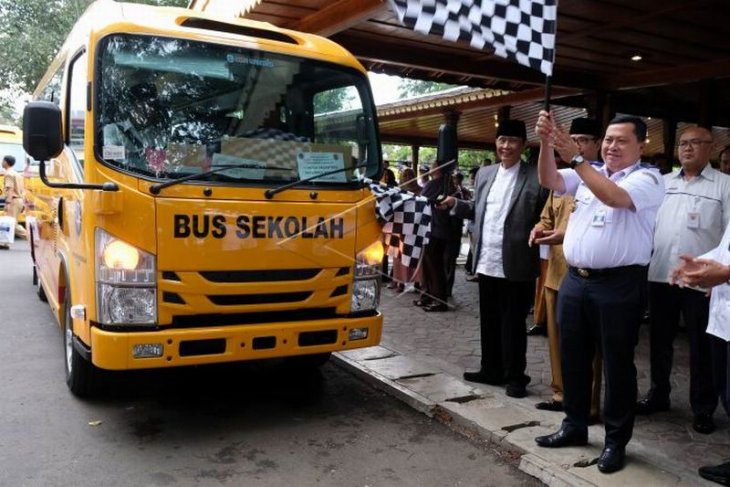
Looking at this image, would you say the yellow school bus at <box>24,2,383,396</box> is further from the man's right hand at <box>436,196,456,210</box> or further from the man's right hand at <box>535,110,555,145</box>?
the man's right hand at <box>535,110,555,145</box>

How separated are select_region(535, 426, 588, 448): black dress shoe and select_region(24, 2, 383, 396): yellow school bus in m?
1.34

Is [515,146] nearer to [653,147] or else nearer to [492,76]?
[492,76]

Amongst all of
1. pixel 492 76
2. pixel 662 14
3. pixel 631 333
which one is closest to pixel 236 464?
pixel 631 333

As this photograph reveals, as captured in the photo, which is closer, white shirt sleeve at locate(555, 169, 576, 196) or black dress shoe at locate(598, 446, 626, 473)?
black dress shoe at locate(598, 446, 626, 473)

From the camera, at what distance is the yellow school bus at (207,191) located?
347 centimetres

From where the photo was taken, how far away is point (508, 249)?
14.4 feet

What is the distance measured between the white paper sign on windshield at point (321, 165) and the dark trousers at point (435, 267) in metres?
3.55

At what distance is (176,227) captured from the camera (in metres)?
3.51

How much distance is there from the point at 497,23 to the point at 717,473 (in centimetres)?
269

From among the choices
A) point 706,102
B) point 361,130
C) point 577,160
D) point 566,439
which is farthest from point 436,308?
point 706,102

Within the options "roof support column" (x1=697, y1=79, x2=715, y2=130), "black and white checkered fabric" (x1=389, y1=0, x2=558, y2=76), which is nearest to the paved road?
"black and white checkered fabric" (x1=389, y1=0, x2=558, y2=76)

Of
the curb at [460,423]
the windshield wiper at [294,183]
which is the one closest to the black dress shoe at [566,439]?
the curb at [460,423]

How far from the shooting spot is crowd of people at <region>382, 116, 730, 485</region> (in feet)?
10.3

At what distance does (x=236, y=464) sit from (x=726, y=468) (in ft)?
8.95
